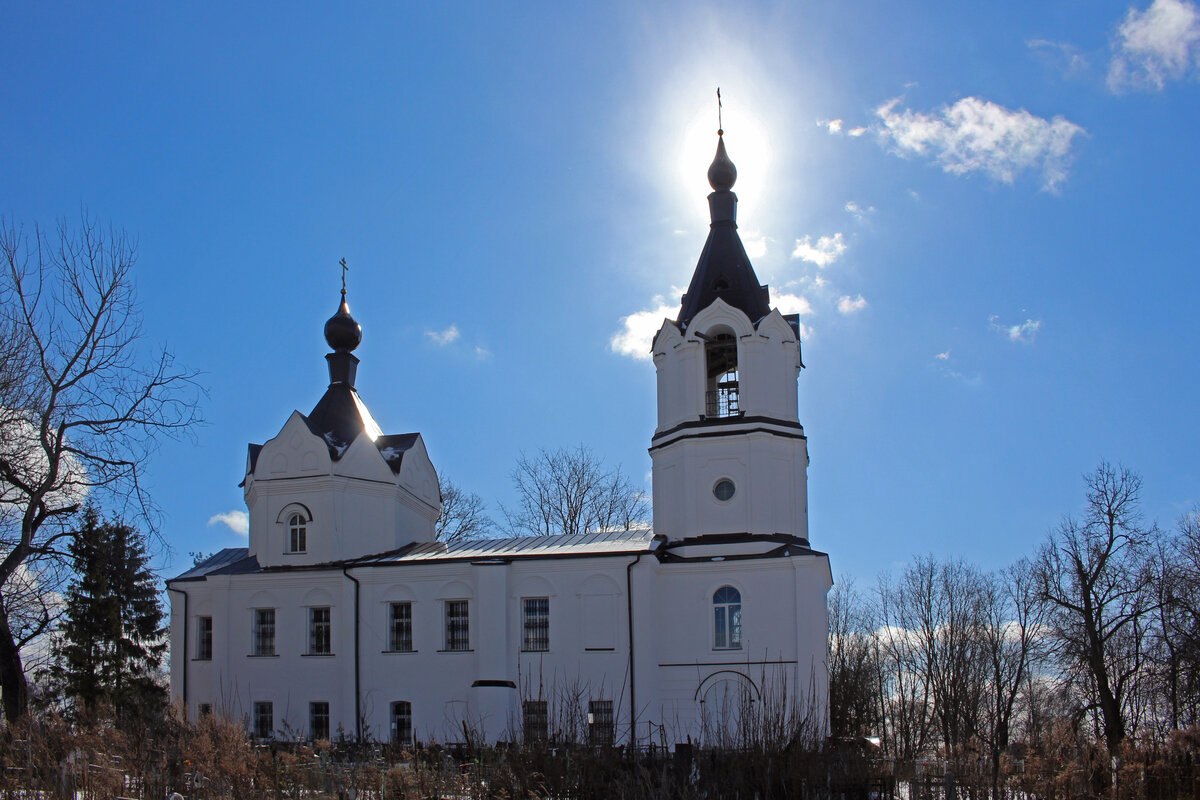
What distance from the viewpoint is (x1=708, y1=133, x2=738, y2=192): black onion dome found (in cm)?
3105

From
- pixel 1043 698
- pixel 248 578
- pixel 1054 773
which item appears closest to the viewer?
pixel 1054 773

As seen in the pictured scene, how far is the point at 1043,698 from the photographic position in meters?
40.4

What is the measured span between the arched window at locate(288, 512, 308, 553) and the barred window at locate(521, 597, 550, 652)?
702cm

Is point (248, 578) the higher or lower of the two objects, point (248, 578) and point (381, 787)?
the higher

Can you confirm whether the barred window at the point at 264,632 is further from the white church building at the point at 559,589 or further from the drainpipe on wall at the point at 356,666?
the drainpipe on wall at the point at 356,666

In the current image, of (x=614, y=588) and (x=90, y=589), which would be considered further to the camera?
(x=90, y=589)

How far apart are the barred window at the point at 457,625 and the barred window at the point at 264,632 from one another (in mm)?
5325

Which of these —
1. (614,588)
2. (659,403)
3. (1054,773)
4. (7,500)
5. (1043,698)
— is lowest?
(1043,698)

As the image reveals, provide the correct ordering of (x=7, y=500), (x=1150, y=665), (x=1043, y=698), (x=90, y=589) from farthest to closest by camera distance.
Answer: (x=1043, y=698), (x=90, y=589), (x=1150, y=665), (x=7, y=500)

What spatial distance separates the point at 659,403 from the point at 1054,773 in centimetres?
1616

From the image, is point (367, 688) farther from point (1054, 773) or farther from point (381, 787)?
point (1054, 773)

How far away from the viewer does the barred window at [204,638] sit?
30.6m

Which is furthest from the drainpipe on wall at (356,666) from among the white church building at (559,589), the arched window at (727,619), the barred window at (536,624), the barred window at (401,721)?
the arched window at (727,619)

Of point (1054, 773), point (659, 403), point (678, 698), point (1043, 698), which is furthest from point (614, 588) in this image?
point (1043, 698)
